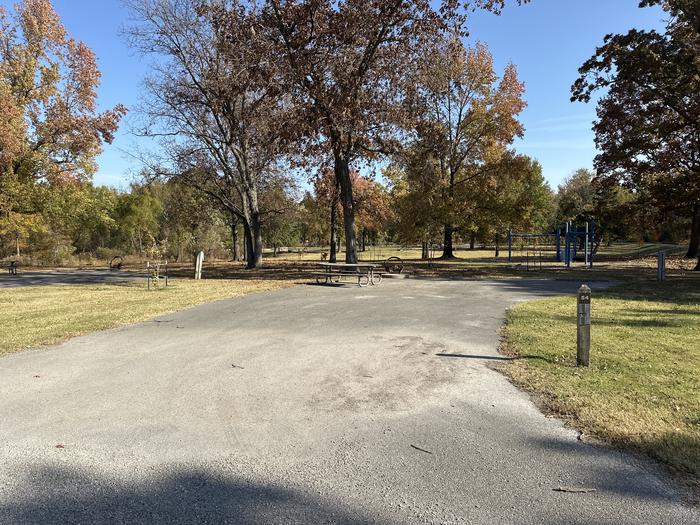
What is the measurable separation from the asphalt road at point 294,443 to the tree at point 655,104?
17113 mm

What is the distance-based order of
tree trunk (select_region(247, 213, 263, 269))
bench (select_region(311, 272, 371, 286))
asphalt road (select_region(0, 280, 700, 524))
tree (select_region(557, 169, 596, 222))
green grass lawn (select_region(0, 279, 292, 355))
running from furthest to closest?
tree (select_region(557, 169, 596, 222)) → tree trunk (select_region(247, 213, 263, 269)) → bench (select_region(311, 272, 371, 286)) → green grass lawn (select_region(0, 279, 292, 355)) → asphalt road (select_region(0, 280, 700, 524))

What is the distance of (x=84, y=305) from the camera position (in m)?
11.5

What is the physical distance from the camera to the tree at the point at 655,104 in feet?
59.3

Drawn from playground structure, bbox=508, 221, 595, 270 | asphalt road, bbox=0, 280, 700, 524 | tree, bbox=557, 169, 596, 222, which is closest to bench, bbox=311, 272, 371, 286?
asphalt road, bbox=0, 280, 700, 524

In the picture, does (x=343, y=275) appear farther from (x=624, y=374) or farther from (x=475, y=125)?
(x=475, y=125)

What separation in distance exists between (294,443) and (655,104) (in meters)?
23.3

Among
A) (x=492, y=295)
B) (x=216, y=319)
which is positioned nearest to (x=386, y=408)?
(x=216, y=319)

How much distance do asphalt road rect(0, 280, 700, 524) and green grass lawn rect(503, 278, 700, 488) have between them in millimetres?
339

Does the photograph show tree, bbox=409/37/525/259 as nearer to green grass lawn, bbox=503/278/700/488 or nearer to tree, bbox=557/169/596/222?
tree, bbox=557/169/596/222

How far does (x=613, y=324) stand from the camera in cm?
848

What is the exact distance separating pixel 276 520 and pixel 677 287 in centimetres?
1598

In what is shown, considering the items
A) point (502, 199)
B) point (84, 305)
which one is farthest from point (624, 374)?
point (502, 199)

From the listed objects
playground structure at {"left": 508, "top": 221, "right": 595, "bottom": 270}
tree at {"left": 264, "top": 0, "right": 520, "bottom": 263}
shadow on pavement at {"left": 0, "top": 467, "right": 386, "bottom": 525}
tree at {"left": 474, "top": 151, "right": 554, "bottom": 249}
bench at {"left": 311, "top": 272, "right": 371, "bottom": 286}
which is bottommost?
shadow on pavement at {"left": 0, "top": 467, "right": 386, "bottom": 525}

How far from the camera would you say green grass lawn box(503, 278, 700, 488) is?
12.5ft
